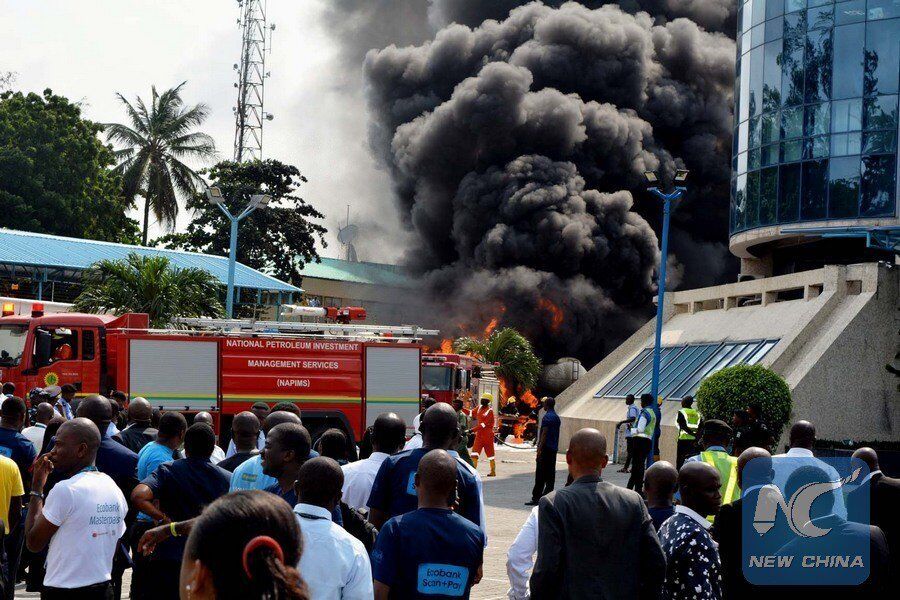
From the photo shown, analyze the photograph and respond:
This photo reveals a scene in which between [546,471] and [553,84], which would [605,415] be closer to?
[546,471]

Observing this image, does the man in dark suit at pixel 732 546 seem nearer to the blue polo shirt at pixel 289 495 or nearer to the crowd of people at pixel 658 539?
the crowd of people at pixel 658 539

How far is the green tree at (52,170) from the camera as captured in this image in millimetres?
42062

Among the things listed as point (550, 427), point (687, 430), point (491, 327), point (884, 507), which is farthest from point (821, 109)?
point (884, 507)

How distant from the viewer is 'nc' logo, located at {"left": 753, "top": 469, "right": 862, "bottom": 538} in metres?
5.07

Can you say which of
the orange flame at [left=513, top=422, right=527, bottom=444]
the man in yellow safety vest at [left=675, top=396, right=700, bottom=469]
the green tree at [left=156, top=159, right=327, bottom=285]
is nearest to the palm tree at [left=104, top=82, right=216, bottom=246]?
the green tree at [left=156, top=159, right=327, bottom=285]

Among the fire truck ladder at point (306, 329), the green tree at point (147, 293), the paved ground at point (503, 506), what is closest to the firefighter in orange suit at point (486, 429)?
the paved ground at point (503, 506)

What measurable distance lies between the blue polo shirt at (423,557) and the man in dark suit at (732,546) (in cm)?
130

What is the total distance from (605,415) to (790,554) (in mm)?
25893

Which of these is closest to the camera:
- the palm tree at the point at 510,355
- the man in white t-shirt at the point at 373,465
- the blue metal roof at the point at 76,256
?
the man in white t-shirt at the point at 373,465

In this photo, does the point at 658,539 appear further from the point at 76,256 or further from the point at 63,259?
the point at 76,256

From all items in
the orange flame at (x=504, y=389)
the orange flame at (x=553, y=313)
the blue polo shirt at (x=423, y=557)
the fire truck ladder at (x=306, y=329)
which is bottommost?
the orange flame at (x=504, y=389)

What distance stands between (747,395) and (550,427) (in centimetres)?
809

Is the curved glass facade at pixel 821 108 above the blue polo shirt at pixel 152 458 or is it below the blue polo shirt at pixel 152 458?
above

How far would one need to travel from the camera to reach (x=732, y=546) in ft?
17.2
